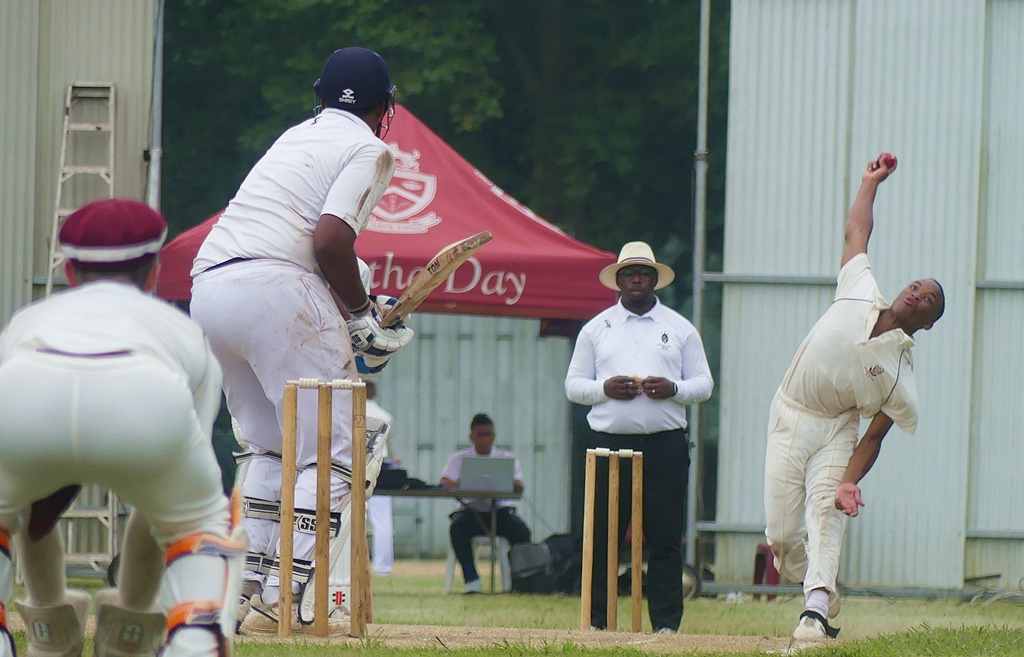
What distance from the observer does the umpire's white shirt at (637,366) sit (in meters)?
8.25

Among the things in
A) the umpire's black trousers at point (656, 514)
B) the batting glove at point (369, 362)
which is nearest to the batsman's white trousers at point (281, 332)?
the batting glove at point (369, 362)

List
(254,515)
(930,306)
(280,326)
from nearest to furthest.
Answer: (280,326)
(254,515)
(930,306)

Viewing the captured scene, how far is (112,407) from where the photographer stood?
11.4 feet

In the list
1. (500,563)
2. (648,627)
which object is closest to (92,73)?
(500,563)

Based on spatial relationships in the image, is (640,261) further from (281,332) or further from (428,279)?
(281,332)

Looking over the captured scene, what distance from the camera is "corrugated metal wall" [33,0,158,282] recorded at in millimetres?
11516

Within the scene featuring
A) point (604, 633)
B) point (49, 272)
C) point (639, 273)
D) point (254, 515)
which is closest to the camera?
point (254, 515)

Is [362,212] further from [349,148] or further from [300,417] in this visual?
[300,417]

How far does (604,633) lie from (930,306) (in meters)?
2.05

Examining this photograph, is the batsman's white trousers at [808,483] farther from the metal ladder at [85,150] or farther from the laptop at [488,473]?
the metal ladder at [85,150]

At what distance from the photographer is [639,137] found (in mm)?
19766

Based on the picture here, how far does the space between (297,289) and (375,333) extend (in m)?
0.48

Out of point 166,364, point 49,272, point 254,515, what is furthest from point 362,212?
point 49,272

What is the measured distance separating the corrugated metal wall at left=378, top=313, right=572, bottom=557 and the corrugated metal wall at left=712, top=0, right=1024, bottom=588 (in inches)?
266
